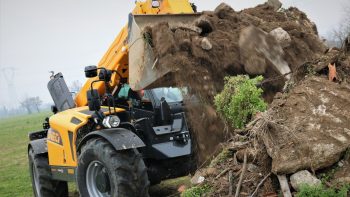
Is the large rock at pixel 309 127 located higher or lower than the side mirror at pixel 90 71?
lower

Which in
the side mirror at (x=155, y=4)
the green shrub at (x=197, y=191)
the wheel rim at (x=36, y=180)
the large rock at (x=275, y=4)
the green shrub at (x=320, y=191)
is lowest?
the wheel rim at (x=36, y=180)

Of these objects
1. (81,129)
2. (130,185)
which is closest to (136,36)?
(81,129)

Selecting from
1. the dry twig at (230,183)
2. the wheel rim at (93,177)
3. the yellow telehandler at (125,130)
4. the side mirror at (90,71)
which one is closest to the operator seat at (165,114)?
the yellow telehandler at (125,130)

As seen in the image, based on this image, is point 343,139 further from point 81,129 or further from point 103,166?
point 81,129

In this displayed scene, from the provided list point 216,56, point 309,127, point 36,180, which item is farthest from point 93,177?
point 309,127

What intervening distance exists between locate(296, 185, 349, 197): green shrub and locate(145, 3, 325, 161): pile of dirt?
2167 mm

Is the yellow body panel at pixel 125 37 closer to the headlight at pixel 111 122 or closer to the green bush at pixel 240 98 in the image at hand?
the headlight at pixel 111 122

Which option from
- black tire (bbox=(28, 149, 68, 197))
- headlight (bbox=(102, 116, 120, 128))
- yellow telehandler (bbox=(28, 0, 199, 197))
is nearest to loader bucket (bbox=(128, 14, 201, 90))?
yellow telehandler (bbox=(28, 0, 199, 197))

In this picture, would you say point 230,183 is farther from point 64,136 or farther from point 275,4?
point 275,4

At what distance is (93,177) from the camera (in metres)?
6.82

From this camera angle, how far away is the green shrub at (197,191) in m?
6.20

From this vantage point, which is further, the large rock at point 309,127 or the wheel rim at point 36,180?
the wheel rim at point 36,180

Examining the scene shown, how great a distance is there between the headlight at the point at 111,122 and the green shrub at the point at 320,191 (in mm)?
2817

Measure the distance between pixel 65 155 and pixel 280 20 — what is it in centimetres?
426
